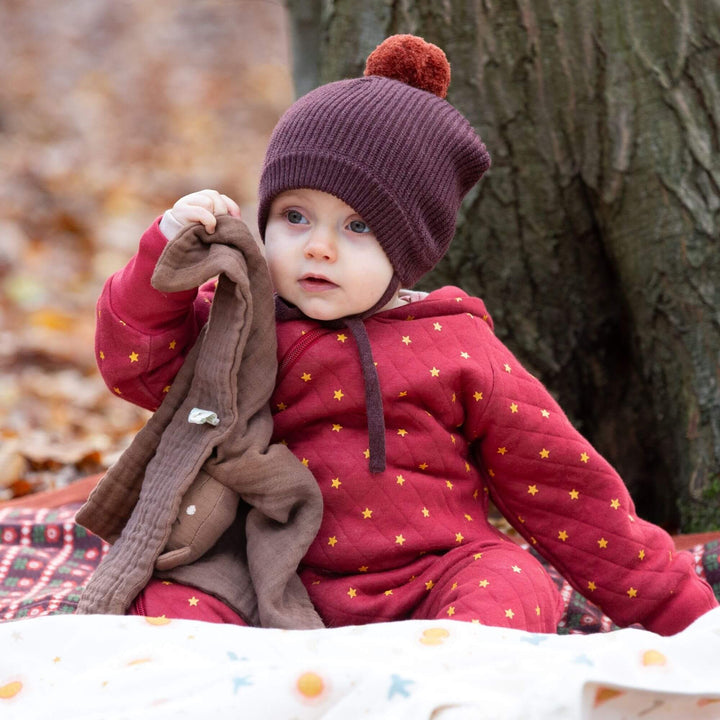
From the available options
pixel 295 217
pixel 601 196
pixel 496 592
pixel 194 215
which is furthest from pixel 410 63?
pixel 496 592

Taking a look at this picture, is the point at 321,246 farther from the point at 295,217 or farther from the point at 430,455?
the point at 430,455

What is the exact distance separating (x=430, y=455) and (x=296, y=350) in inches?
10.0

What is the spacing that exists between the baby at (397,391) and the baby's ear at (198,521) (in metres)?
0.05

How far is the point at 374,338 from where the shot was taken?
4.83ft

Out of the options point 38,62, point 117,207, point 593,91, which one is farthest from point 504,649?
point 38,62

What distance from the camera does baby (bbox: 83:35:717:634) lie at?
137 centimetres

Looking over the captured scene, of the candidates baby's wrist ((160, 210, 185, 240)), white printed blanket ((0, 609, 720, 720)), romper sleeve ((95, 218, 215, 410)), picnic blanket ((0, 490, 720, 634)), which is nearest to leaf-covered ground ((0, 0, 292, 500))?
picnic blanket ((0, 490, 720, 634))

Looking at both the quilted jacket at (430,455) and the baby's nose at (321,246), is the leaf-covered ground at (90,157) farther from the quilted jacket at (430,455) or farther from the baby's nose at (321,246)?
the baby's nose at (321,246)

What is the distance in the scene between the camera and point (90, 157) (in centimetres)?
548

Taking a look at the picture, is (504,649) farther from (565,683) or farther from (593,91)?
(593,91)

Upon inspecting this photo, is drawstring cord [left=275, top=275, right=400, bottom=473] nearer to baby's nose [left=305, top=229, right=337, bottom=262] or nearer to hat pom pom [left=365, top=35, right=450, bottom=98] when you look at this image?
baby's nose [left=305, top=229, right=337, bottom=262]

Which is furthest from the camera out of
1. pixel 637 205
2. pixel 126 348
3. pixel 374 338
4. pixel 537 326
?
pixel 537 326

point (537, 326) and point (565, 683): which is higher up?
point (565, 683)

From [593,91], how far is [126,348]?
1115mm
